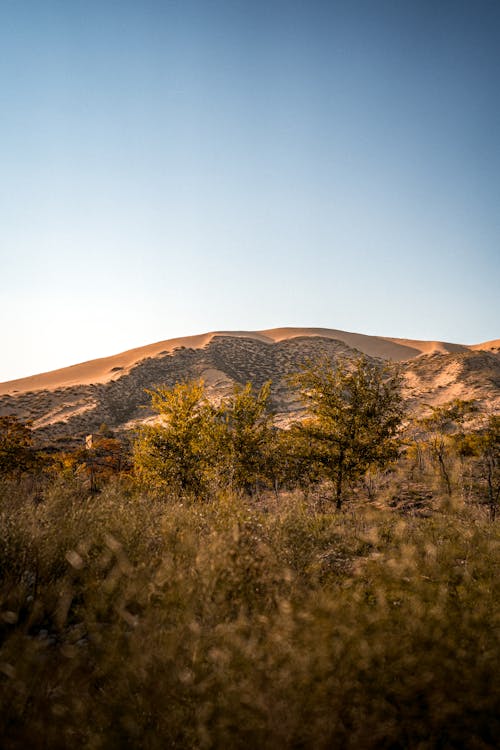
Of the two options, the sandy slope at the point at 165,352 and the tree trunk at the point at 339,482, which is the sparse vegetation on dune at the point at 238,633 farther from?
the sandy slope at the point at 165,352

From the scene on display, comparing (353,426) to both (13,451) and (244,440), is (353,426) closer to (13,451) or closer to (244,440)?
(244,440)

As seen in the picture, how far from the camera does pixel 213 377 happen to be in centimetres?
6181

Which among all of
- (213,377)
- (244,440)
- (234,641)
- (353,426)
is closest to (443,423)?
(353,426)

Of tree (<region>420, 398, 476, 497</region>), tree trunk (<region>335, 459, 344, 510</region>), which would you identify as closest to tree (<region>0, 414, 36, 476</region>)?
tree trunk (<region>335, 459, 344, 510</region>)

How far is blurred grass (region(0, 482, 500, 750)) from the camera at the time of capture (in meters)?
2.91

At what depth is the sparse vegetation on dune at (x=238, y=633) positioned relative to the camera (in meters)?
2.92

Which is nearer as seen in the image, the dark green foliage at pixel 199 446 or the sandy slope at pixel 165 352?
the dark green foliage at pixel 199 446

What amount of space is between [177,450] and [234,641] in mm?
11660

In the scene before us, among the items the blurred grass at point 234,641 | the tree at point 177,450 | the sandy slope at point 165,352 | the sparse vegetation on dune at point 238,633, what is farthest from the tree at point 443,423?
the sandy slope at point 165,352

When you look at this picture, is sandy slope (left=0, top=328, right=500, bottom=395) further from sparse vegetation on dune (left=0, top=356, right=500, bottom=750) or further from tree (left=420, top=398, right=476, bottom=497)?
sparse vegetation on dune (left=0, top=356, right=500, bottom=750)

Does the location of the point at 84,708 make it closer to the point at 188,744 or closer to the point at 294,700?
the point at 188,744

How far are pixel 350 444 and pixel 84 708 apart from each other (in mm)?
10463

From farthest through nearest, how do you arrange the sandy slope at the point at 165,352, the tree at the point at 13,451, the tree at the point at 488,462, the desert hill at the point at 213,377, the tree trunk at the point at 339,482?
1. the sandy slope at the point at 165,352
2. the desert hill at the point at 213,377
3. the tree at the point at 13,451
4. the tree at the point at 488,462
5. the tree trunk at the point at 339,482

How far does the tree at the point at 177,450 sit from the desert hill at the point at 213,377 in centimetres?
2171
